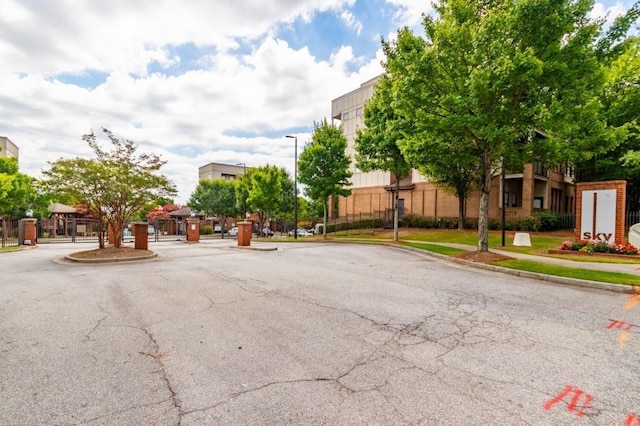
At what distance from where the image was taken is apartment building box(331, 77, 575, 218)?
29656 mm

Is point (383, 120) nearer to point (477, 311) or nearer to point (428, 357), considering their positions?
point (477, 311)

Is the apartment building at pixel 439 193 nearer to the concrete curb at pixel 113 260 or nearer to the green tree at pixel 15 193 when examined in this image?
the concrete curb at pixel 113 260

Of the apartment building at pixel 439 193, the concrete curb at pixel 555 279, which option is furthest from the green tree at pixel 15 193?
the concrete curb at pixel 555 279

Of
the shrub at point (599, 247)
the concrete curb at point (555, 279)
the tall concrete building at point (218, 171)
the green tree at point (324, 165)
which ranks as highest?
the tall concrete building at point (218, 171)

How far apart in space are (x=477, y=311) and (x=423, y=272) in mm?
4223

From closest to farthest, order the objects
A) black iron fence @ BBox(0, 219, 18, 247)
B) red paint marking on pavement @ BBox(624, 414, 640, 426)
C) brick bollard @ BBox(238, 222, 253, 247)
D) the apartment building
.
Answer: red paint marking on pavement @ BBox(624, 414, 640, 426) → brick bollard @ BBox(238, 222, 253, 247) → black iron fence @ BBox(0, 219, 18, 247) → the apartment building

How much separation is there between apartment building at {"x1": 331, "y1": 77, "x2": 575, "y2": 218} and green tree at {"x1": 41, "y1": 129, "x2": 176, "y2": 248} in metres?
15.9

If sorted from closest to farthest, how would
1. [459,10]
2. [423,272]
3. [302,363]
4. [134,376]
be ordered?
[134,376] < [302,363] < [423,272] < [459,10]

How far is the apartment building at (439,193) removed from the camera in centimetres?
2966

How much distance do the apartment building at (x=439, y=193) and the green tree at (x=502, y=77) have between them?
11.8 metres

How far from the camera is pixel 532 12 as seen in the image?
10.4 metres

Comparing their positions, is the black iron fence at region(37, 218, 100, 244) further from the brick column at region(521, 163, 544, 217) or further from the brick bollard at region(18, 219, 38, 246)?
the brick column at region(521, 163, 544, 217)

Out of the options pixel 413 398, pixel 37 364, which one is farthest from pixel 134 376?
pixel 413 398

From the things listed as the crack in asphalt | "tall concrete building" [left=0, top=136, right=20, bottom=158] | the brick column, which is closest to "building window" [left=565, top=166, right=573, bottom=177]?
the brick column
